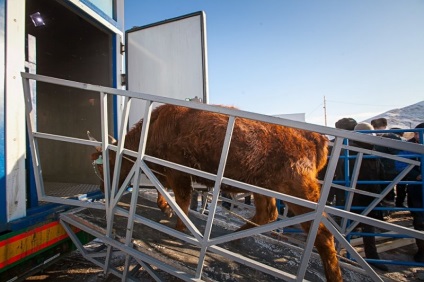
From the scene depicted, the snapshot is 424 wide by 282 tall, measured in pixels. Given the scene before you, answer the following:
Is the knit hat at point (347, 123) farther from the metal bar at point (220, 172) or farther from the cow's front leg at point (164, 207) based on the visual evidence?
the metal bar at point (220, 172)

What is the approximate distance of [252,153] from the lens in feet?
8.25

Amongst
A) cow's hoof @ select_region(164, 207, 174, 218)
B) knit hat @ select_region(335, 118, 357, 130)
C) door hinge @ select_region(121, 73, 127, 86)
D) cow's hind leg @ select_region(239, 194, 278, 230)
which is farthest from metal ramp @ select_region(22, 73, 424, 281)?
knit hat @ select_region(335, 118, 357, 130)

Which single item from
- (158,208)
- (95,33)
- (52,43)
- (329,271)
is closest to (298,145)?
(329,271)

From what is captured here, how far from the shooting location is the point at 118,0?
A: 363cm

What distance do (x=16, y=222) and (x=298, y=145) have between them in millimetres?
2902

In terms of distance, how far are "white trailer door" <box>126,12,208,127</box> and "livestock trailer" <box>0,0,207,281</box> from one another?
0.06 feet

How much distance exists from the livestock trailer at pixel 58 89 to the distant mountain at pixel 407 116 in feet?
40.2

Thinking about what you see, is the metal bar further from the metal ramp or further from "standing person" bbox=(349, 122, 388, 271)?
"standing person" bbox=(349, 122, 388, 271)

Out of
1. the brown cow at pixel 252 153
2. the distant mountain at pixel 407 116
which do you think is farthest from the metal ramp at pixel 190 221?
the distant mountain at pixel 407 116

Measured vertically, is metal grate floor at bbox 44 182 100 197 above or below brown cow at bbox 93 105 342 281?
below

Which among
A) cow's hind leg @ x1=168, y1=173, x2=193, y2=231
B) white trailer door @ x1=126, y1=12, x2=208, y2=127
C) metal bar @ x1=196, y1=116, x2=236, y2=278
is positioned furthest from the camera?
white trailer door @ x1=126, y1=12, x2=208, y2=127

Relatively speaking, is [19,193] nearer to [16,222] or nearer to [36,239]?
[16,222]

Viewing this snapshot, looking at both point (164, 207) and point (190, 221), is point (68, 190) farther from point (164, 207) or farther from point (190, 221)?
point (190, 221)

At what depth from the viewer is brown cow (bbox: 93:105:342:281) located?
241 centimetres
